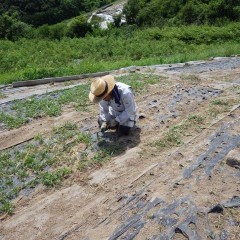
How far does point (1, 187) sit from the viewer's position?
431cm

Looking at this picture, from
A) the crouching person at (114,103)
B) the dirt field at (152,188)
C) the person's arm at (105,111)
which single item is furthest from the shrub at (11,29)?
the crouching person at (114,103)

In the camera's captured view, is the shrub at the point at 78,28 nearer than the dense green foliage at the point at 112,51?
No

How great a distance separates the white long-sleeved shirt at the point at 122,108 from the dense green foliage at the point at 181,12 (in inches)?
995

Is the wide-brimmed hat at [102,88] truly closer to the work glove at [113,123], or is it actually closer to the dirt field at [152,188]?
the work glove at [113,123]

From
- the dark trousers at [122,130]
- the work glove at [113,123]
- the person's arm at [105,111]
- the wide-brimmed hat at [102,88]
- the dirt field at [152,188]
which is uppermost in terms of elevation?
the wide-brimmed hat at [102,88]

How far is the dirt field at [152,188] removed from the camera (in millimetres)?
3484

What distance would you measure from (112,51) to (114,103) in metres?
14.4

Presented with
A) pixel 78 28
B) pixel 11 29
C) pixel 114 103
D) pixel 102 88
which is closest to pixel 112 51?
pixel 11 29

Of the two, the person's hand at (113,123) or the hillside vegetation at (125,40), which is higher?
the person's hand at (113,123)

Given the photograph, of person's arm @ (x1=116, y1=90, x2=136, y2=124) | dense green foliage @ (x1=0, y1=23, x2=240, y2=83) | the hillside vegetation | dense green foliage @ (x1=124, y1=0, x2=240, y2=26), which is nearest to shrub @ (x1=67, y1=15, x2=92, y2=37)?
the hillside vegetation

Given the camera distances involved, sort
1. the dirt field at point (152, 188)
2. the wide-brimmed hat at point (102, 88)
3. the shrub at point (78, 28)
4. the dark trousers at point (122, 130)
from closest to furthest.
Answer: the dirt field at point (152, 188)
the wide-brimmed hat at point (102, 88)
the dark trousers at point (122, 130)
the shrub at point (78, 28)

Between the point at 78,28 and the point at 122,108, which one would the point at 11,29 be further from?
the point at 122,108

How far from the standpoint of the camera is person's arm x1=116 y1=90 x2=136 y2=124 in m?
5.26

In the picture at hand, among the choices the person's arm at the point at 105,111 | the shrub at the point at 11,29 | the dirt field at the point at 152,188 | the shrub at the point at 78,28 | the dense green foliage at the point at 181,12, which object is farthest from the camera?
the shrub at the point at 78,28
